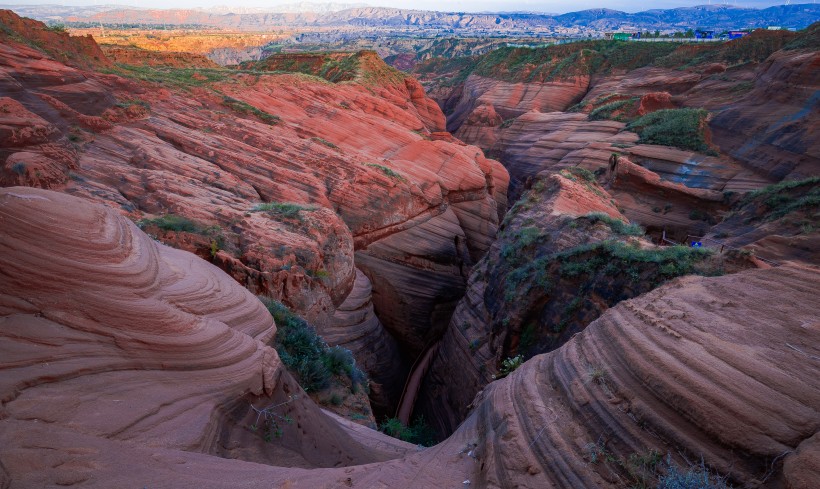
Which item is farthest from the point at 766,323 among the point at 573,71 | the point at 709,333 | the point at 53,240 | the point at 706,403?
the point at 573,71

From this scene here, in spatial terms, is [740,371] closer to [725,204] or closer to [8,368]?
[8,368]

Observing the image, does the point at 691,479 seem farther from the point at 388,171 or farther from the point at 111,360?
the point at 388,171

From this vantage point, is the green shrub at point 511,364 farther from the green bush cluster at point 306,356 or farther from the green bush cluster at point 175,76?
the green bush cluster at point 175,76

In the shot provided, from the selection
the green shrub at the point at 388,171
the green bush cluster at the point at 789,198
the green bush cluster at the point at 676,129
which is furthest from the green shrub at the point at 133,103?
the green bush cluster at the point at 676,129

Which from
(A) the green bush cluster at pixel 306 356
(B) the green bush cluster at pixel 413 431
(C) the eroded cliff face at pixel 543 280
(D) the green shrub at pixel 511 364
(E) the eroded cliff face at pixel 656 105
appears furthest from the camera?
(E) the eroded cliff face at pixel 656 105

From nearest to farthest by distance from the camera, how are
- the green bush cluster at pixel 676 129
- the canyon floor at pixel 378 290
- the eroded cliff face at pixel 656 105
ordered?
1. the canyon floor at pixel 378 290
2. the eroded cliff face at pixel 656 105
3. the green bush cluster at pixel 676 129

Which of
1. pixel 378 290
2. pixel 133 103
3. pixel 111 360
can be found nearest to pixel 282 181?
pixel 378 290

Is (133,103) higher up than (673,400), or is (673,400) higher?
(133,103)
